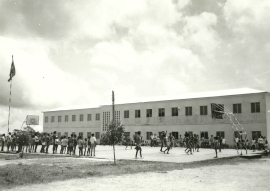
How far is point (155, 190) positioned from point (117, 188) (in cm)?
117

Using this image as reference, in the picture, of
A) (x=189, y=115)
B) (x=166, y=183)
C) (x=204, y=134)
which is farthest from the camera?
(x=189, y=115)

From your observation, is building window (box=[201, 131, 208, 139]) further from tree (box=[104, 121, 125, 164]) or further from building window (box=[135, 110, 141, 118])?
tree (box=[104, 121, 125, 164])

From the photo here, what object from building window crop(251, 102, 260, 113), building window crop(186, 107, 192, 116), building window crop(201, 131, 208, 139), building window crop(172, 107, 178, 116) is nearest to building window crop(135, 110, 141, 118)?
building window crop(172, 107, 178, 116)

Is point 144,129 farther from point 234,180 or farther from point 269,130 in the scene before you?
point 234,180

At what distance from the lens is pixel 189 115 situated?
124 ft

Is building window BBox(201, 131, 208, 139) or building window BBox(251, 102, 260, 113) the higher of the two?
building window BBox(251, 102, 260, 113)

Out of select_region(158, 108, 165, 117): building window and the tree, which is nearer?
the tree

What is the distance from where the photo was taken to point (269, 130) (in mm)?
32188

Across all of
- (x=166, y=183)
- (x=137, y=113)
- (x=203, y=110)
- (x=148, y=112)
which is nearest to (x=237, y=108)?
(x=203, y=110)

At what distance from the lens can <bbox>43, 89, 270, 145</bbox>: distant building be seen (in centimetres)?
3241

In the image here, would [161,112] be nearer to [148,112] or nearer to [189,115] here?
[148,112]

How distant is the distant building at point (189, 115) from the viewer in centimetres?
3241

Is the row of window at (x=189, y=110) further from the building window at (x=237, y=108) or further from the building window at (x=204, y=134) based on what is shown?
the building window at (x=204, y=134)

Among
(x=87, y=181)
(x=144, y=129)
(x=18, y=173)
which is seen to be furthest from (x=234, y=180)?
(x=144, y=129)
